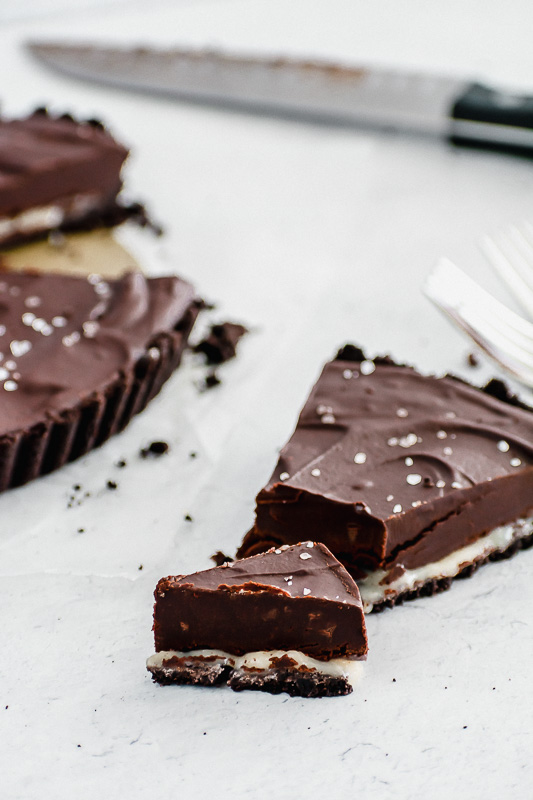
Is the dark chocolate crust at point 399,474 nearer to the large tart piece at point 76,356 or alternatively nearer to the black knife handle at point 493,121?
the large tart piece at point 76,356

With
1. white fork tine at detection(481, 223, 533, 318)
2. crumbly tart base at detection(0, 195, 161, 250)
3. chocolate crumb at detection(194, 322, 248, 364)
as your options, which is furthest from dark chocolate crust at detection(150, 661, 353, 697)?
crumbly tart base at detection(0, 195, 161, 250)

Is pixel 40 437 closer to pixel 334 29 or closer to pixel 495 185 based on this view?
pixel 495 185

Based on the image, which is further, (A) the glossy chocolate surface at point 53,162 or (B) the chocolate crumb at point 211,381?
(A) the glossy chocolate surface at point 53,162

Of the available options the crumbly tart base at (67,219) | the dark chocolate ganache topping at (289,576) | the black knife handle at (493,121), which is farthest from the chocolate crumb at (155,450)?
the black knife handle at (493,121)

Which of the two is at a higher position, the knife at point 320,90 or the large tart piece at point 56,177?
the knife at point 320,90

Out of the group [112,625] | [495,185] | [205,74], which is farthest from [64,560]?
[205,74]

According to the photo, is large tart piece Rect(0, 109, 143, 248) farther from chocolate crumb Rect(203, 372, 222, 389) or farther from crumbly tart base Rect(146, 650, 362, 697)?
crumbly tart base Rect(146, 650, 362, 697)
